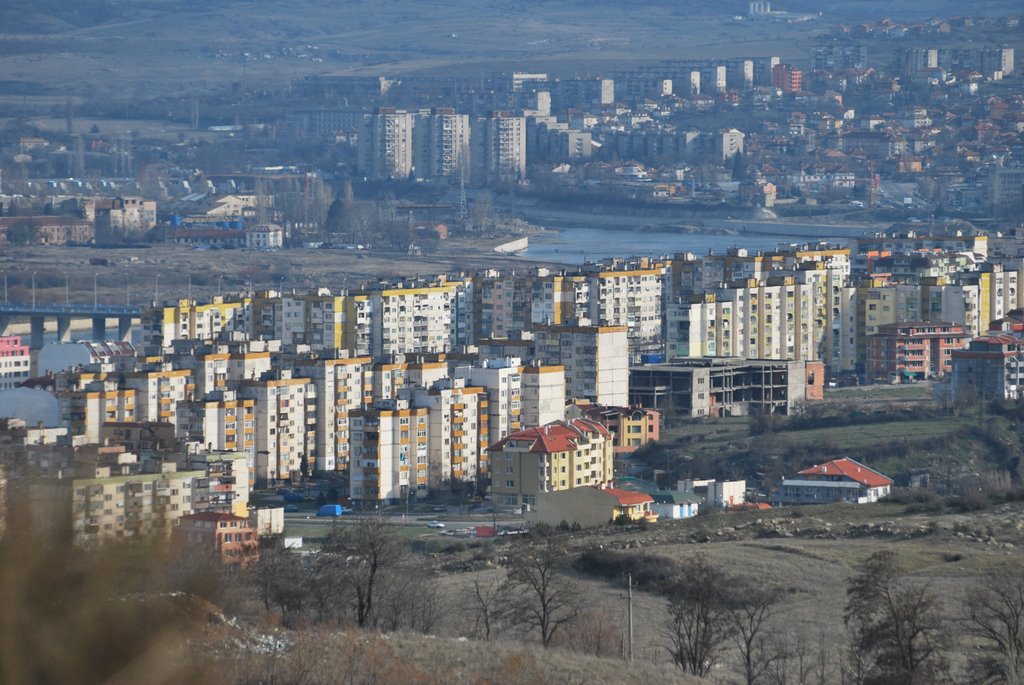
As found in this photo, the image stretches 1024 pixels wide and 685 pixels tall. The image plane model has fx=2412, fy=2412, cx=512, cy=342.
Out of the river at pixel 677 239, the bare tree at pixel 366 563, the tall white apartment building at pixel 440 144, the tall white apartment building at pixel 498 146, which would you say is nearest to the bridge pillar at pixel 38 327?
the river at pixel 677 239

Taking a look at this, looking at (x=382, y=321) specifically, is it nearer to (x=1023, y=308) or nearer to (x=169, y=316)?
(x=169, y=316)

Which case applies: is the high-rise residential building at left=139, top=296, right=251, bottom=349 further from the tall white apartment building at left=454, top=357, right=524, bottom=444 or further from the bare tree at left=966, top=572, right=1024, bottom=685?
the bare tree at left=966, top=572, right=1024, bottom=685

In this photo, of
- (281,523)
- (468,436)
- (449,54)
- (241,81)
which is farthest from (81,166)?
(281,523)

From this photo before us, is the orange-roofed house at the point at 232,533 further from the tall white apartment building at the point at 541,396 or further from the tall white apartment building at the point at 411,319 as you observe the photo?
the tall white apartment building at the point at 411,319

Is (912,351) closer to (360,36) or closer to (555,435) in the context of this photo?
(555,435)

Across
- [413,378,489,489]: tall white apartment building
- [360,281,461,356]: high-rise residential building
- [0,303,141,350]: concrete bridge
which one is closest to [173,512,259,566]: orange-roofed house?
[413,378,489,489]: tall white apartment building

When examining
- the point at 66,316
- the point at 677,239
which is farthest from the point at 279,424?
the point at 677,239
